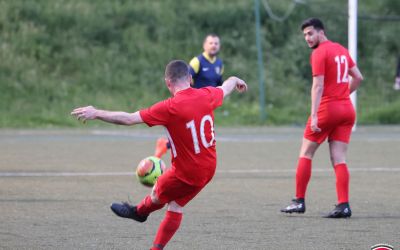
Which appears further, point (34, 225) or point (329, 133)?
point (329, 133)

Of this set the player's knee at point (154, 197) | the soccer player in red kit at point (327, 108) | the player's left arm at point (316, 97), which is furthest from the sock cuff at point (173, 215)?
the player's left arm at point (316, 97)

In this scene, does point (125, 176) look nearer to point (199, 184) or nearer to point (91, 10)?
point (199, 184)

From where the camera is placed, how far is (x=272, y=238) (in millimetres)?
8430

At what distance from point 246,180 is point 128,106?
14.8 m

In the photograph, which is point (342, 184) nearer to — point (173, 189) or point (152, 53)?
point (173, 189)

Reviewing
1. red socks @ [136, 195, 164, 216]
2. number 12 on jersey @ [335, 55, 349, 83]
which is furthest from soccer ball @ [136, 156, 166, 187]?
number 12 on jersey @ [335, 55, 349, 83]

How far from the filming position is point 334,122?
10062 mm

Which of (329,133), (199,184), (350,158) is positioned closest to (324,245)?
(199,184)

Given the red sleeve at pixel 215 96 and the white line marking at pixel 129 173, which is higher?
the red sleeve at pixel 215 96

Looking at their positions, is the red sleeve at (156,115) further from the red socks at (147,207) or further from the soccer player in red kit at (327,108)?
the soccer player in red kit at (327,108)

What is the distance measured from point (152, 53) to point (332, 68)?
2055 cm

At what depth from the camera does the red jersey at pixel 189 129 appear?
733 cm

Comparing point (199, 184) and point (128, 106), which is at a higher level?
point (199, 184)

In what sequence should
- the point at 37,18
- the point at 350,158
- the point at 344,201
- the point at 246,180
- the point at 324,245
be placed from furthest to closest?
the point at 37,18 → the point at 350,158 → the point at 246,180 → the point at 344,201 → the point at 324,245
